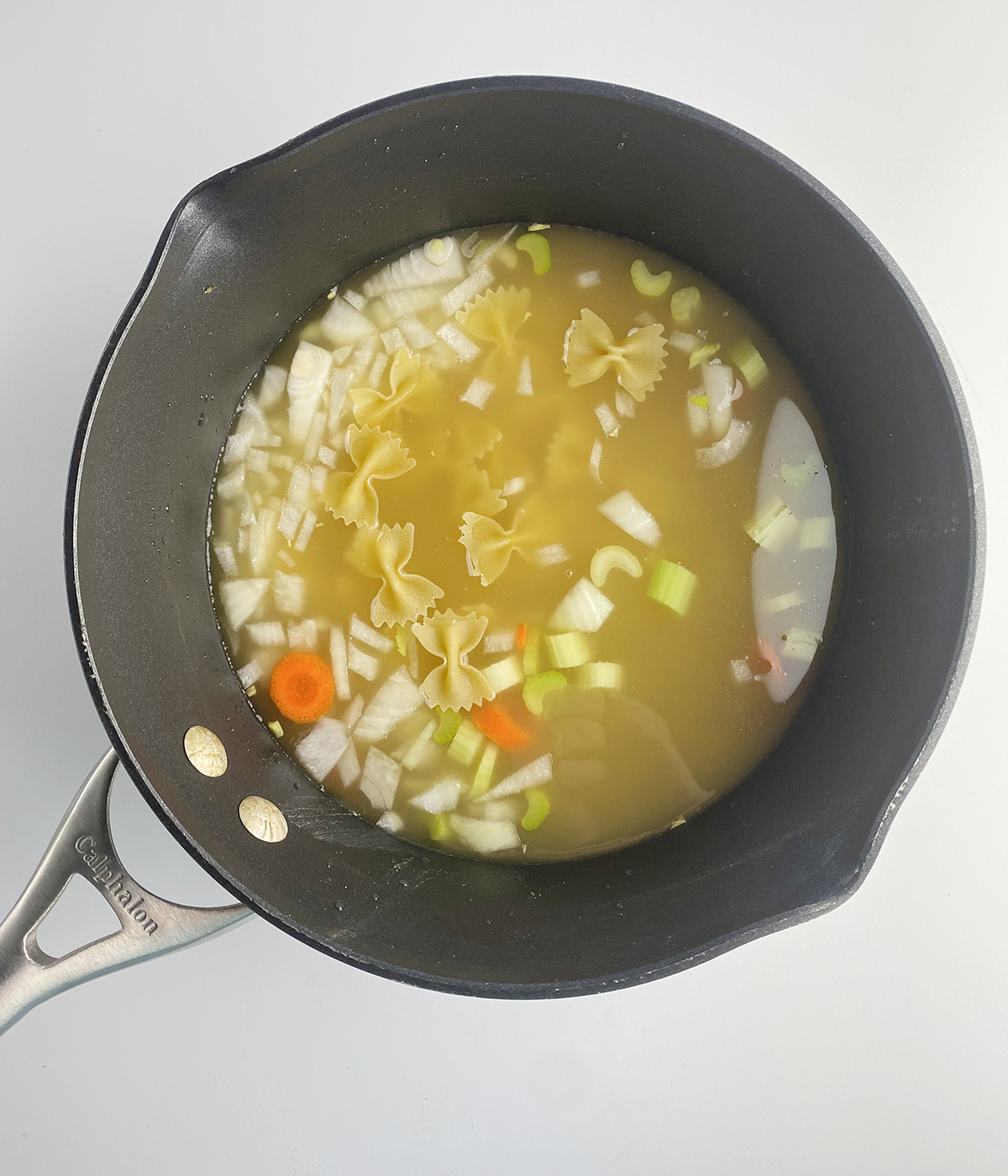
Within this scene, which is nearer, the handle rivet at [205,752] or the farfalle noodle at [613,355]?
the handle rivet at [205,752]

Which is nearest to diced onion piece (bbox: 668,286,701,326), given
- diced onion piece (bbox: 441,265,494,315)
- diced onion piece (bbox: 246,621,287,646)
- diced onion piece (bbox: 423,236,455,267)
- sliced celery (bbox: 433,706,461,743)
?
diced onion piece (bbox: 441,265,494,315)

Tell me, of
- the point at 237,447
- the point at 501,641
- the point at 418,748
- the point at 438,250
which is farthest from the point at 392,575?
the point at 438,250

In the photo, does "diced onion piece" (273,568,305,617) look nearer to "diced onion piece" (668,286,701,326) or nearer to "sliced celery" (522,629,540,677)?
"sliced celery" (522,629,540,677)

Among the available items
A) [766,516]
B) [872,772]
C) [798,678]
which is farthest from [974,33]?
[872,772]

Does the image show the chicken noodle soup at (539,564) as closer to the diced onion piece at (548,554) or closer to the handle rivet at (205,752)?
the diced onion piece at (548,554)

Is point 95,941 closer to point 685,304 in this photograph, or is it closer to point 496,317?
point 496,317

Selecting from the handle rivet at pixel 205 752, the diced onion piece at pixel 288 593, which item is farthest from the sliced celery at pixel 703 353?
the handle rivet at pixel 205 752
